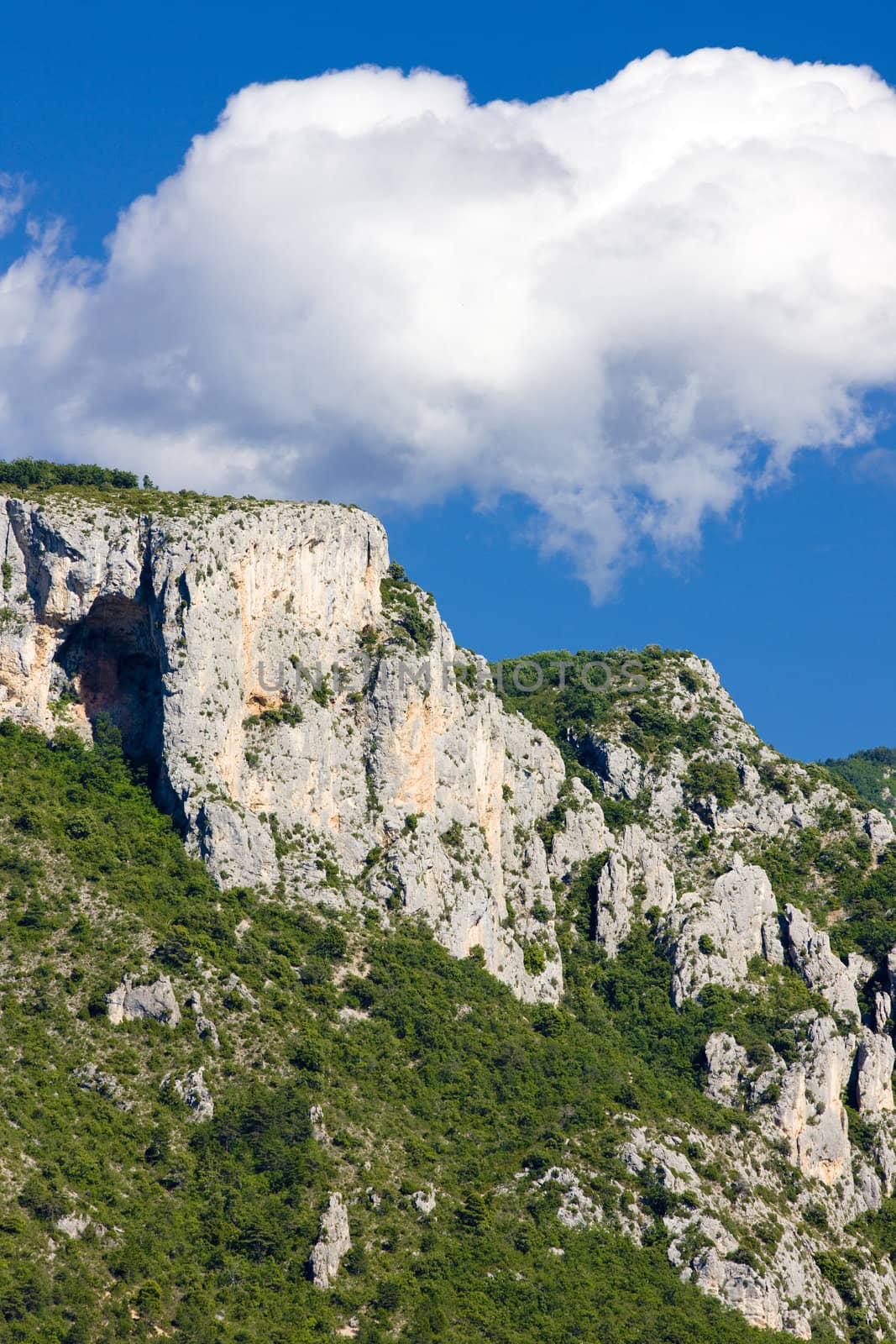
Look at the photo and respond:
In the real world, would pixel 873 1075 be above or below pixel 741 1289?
above

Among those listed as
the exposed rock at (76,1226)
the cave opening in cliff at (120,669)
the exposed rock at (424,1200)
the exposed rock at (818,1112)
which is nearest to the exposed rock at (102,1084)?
the exposed rock at (76,1226)

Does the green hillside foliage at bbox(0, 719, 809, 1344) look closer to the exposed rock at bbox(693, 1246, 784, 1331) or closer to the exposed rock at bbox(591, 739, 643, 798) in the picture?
the exposed rock at bbox(693, 1246, 784, 1331)

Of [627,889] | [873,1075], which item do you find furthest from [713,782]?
[873,1075]

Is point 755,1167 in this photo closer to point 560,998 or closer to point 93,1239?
point 560,998

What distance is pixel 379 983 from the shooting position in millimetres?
141750

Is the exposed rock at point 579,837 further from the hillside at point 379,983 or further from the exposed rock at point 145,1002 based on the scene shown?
the exposed rock at point 145,1002

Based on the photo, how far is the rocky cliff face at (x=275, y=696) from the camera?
14462cm

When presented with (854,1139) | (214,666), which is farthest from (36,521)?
(854,1139)

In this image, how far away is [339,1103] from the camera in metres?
131

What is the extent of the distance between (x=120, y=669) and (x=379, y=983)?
1058 inches

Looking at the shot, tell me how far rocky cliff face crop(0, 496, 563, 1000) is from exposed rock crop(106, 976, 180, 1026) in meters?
12.3

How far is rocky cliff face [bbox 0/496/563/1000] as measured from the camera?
5694 inches

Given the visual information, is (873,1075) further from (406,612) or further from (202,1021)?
(202,1021)

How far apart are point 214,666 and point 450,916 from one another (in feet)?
73.1
